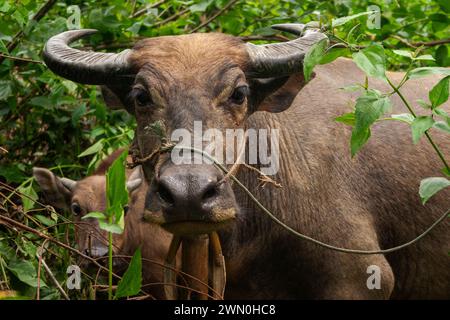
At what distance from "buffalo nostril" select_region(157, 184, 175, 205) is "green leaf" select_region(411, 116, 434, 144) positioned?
49.2 inches

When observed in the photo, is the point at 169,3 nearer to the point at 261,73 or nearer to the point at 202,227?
the point at 261,73

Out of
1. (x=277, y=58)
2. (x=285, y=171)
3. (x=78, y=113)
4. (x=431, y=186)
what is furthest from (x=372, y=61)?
(x=78, y=113)

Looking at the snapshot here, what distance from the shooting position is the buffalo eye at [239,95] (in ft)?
16.0

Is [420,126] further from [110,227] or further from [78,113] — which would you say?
[78,113]

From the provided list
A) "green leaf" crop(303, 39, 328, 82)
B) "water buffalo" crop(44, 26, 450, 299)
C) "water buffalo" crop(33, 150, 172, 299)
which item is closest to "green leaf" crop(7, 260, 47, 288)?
"water buffalo" crop(44, 26, 450, 299)

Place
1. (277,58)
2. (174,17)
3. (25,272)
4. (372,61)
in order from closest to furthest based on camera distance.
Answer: (372,61) < (25,272) < (277,58) < (174,17)

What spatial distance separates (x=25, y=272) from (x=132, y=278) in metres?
1.02

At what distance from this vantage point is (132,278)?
369cm

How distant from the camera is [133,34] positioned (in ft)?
22.2

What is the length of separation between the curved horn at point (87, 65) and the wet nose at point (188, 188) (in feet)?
3.69

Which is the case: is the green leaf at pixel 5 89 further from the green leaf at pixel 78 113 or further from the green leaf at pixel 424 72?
the green leaf at pixel 424 72

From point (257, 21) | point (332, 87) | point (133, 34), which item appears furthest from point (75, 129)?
point (332, 87)

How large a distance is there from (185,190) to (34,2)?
2.68 m

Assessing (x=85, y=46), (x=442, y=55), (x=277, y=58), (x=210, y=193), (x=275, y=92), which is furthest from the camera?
(x=85, y=46)
